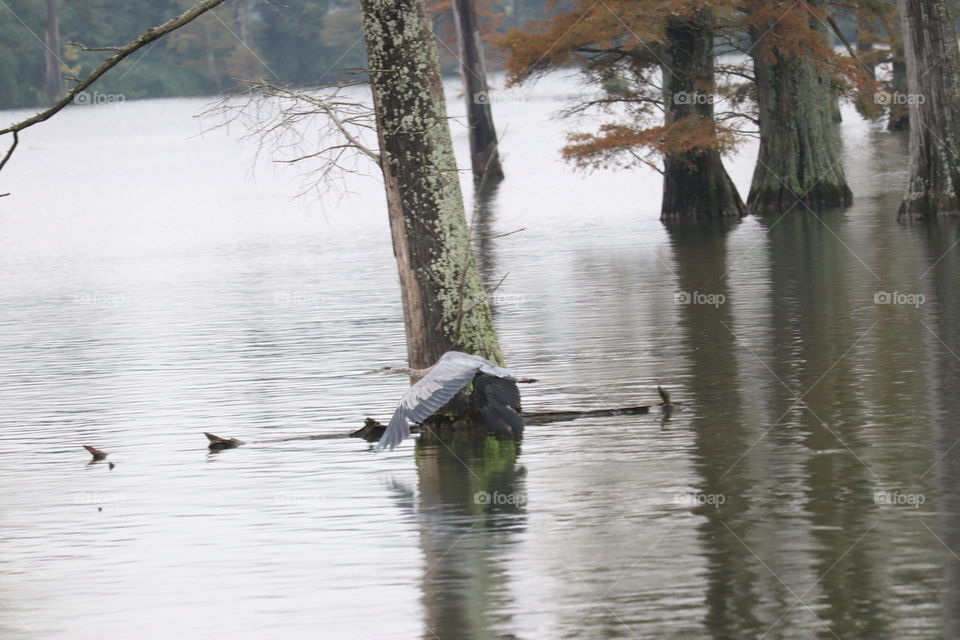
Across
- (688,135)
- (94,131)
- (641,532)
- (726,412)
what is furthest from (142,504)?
(94,131)

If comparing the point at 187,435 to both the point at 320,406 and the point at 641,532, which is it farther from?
the point at 641,532

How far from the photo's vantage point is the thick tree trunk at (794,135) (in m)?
32.0

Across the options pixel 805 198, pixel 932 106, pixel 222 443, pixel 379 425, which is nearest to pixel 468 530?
pixel 379 425

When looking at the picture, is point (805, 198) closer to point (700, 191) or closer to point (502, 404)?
point (700, 191)

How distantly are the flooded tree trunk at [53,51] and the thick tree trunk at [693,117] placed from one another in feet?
199

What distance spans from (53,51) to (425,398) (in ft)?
278

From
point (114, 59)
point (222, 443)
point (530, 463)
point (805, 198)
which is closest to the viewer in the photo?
point (114, 59)

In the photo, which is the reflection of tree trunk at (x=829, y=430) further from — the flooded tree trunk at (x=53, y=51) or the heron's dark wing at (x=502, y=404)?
the flooded tree trunk at (x=53, y=51)

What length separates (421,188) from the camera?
12141 mm

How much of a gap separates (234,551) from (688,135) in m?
21.8

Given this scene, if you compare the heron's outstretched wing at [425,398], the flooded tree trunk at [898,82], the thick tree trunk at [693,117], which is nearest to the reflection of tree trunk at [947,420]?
the heron's outstretched wing at [425,398]

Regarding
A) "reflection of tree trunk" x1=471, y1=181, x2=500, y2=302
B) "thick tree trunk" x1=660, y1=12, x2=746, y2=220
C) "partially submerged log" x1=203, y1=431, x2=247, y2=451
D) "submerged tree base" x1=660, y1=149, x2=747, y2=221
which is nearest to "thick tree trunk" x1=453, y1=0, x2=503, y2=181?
"reflection of tree trunk" x1=471, y1=181, x2=500, y2=302

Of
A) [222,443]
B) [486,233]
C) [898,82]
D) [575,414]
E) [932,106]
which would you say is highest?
[898,82]

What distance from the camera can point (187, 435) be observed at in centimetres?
1257
